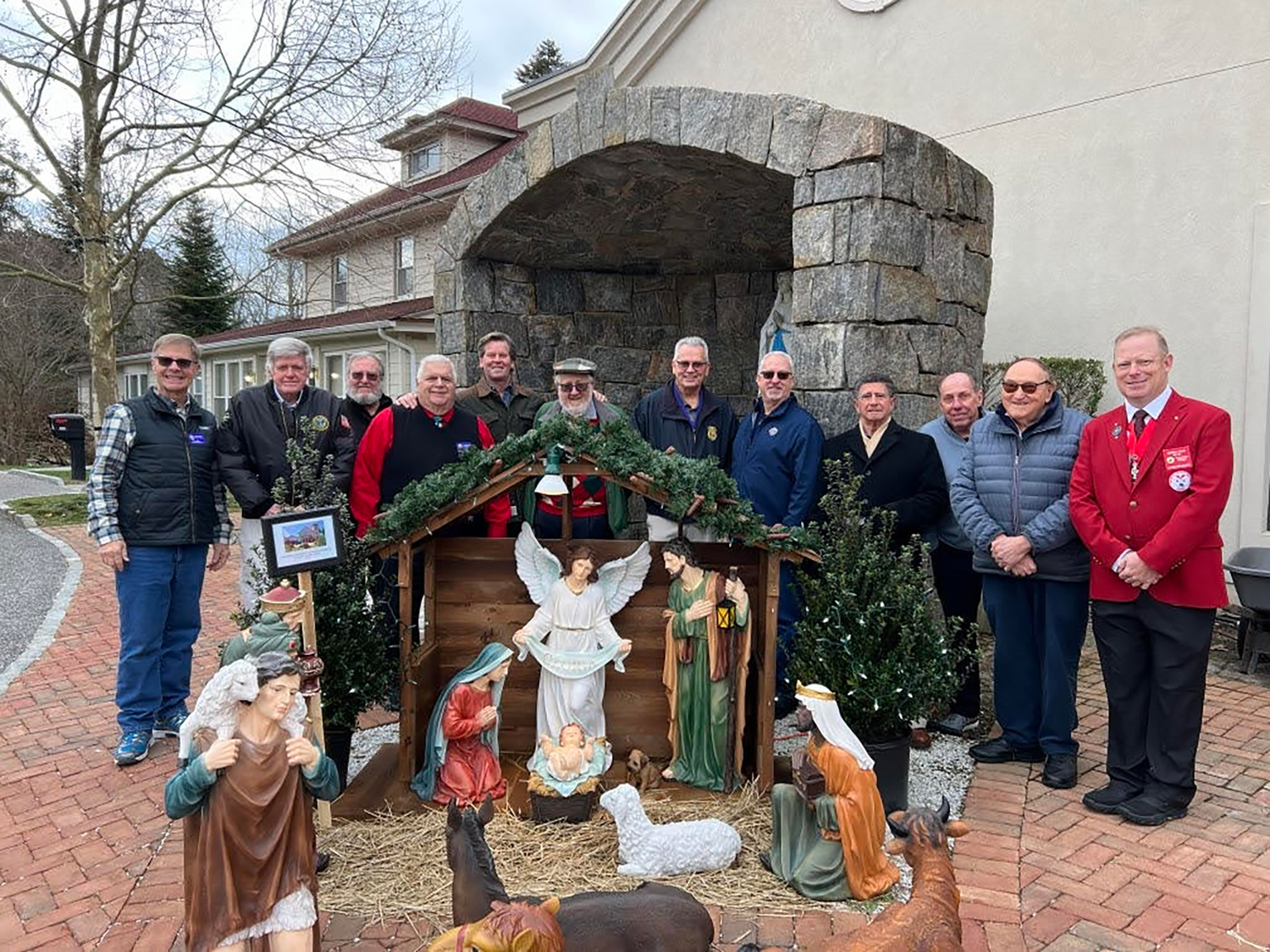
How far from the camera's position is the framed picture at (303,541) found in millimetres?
3170

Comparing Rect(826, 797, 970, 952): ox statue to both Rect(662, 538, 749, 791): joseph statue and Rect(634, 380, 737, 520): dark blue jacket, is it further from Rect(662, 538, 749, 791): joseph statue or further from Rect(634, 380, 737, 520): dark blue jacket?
Rect(634, 380, 737, 520): dark blue jacket

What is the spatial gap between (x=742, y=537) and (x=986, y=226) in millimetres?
2971

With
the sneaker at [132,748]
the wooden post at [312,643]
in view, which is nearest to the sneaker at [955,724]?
the wooden post at [312,643]

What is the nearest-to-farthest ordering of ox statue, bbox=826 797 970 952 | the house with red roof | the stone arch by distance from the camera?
ox statue, bbox=826 797 970 952 < the stone arch < the house with red roof

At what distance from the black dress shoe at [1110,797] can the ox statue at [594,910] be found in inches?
85.7

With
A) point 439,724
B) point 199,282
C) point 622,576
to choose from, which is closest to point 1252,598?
point 622,576

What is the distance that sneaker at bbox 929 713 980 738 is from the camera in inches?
186

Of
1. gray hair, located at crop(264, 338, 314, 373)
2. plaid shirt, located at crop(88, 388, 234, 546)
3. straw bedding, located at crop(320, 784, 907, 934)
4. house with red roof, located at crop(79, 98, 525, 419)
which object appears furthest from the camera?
house with red roof, located at crop(79, 98, 525, 419)

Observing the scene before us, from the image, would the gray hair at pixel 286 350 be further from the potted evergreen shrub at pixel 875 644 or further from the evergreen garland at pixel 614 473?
the potted evergreen shrub at pixel 875 644

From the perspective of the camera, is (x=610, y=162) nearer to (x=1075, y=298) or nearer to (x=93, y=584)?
(x=1075, y=298)

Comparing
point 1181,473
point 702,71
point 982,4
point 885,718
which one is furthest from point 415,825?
point 702,71

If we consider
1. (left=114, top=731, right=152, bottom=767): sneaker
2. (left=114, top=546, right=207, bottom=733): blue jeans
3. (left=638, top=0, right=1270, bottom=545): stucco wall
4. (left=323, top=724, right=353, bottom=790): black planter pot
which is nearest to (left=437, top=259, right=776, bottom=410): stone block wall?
(left=638, top=0, right=1270, bottom=545): stucco wall

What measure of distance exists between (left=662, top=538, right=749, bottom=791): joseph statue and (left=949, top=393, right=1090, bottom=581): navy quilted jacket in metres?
1.23

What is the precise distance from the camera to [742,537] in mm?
3670
